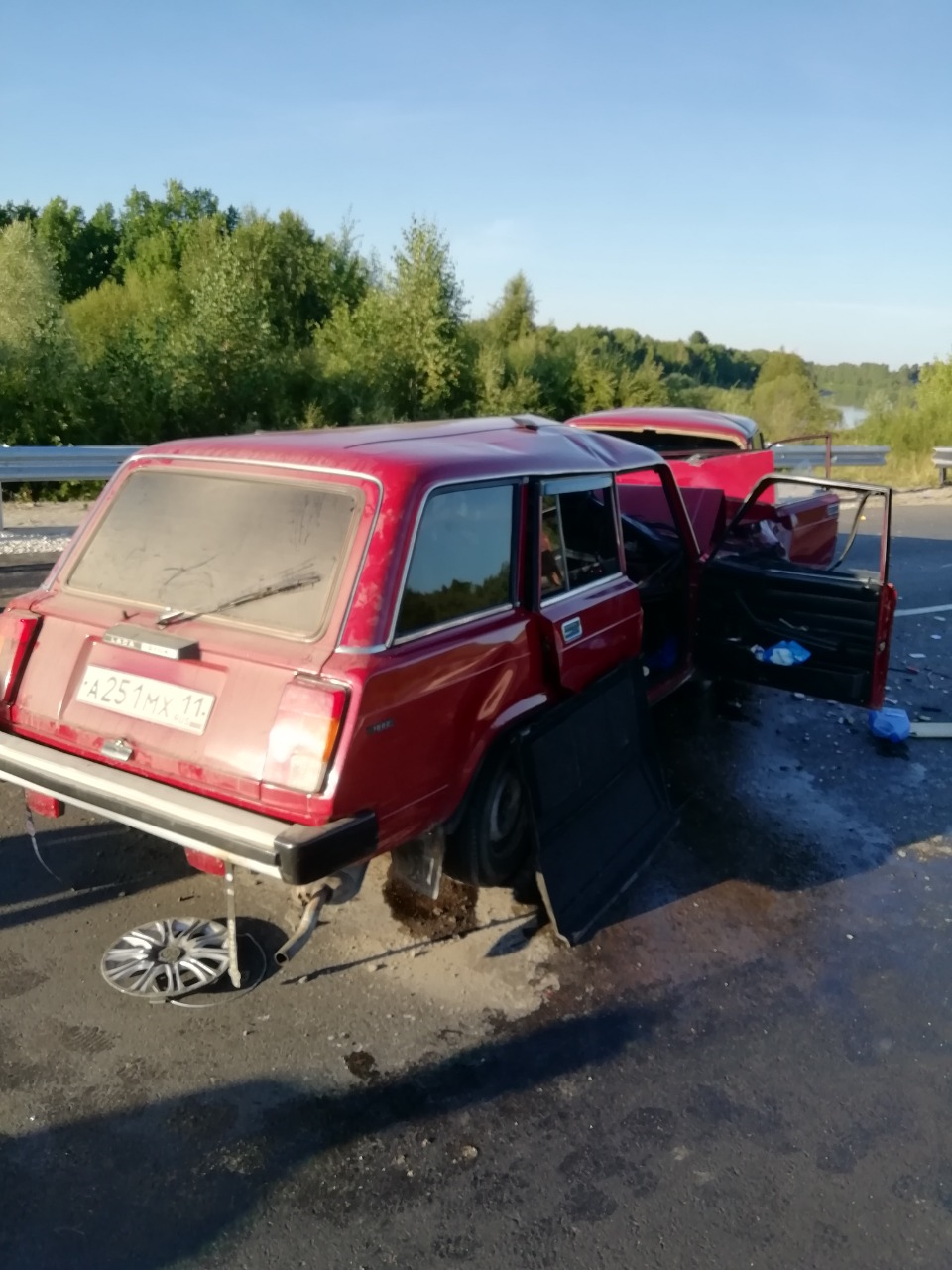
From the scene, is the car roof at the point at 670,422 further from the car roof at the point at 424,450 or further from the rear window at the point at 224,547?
the rear window at the point at 224,547


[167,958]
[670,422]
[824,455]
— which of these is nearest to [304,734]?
[167,958]

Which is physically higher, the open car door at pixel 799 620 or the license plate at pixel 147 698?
the license plate at pixel 147 698

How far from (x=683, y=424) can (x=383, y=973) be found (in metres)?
6.60

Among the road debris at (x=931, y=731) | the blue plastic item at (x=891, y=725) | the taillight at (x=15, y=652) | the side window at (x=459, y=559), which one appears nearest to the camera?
the side window at (x=459, y=559)

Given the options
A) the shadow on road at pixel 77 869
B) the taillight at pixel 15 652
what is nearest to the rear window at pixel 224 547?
the taillight at pixel 15 652

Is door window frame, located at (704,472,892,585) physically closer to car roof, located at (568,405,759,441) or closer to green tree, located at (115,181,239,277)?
car roof, located at (568,405,759,441)

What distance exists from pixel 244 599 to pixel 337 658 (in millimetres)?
514

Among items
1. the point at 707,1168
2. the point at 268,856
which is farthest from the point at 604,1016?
the point at 268,856

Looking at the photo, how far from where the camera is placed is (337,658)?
2.96m

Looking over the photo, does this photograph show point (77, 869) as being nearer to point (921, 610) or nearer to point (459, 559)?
point (459, 559)

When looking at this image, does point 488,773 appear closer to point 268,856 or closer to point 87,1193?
point 268,856

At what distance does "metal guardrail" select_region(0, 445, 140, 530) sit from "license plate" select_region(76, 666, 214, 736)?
6234mm

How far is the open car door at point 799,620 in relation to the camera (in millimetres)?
4953

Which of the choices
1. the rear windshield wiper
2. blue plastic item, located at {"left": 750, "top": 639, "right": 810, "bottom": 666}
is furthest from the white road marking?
the rear windshield wiper
